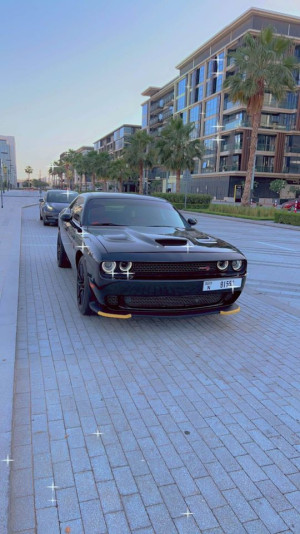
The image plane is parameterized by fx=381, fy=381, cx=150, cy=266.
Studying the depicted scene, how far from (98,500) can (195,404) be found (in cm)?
115

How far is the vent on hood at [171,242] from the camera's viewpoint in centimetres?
426

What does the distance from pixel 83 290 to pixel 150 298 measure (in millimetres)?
1096

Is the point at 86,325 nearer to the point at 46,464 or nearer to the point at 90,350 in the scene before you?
the point at 90,350

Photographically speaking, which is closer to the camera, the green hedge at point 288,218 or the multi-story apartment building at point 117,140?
the green hedge at point 288,218

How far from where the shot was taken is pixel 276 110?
1969 inches

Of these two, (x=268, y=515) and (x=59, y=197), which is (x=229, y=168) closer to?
(x=59, y=197)

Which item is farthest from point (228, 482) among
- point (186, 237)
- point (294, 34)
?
point (294, 34)

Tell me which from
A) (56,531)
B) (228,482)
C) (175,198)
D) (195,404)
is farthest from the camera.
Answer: (175,198)

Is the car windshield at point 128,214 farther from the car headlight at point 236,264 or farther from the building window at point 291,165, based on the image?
the building window at point 291,165

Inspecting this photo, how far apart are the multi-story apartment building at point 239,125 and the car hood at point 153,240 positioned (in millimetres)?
47781

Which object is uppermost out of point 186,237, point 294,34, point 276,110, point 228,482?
point 294,34

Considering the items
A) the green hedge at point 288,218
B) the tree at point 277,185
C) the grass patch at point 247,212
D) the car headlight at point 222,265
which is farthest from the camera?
the tree at point 277,185

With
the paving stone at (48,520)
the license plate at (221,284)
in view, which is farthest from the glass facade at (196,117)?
the paving stone at (48,520)

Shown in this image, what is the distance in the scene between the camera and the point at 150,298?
3961 mm
